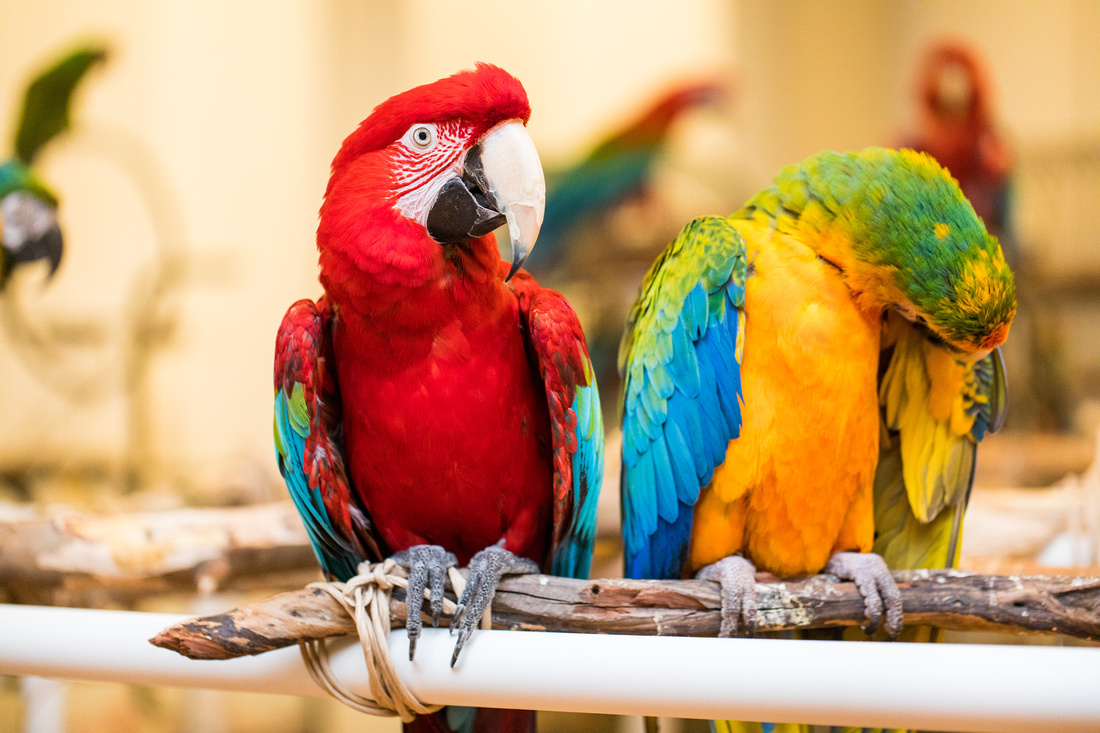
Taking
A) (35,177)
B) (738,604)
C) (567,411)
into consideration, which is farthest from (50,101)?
(738,604)

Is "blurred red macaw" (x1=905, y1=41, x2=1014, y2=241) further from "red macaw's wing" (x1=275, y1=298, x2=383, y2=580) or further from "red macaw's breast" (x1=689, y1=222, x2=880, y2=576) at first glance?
"red macaw's wing" (x1=275, y1=298, x2=383, y2=580)

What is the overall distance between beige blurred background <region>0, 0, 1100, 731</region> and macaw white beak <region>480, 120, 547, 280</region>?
1957 millimetres

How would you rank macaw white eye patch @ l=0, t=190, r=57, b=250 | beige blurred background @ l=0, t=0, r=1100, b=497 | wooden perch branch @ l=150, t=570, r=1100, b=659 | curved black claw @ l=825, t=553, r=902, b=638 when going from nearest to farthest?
wooden perch branch @ l=150, t=570, r=1100, b=659 < curved black claw @ l=825, t=553, r=902, b=638 < macaw white eye patch @ l=0, t=190, r=57, b=250 < beige blurred background @ l=0, t=0, r=1100, b=497

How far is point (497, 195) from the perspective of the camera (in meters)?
0.83

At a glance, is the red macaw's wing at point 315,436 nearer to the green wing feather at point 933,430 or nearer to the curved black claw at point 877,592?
the curved black claw at point 877,592

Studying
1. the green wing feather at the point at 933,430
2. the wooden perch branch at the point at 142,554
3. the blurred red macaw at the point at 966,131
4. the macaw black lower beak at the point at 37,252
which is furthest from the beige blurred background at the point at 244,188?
the green wing feather at the point at 933,430

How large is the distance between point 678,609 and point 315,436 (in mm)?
492

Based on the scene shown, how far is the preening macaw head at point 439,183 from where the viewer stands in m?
0.82

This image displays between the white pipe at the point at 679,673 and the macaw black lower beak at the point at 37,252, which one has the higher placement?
the macaw black lower beak at the point at 37,252

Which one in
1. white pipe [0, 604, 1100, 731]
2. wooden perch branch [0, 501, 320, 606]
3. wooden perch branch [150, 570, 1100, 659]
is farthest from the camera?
wooden perch branch [0, 501, 320, 606]

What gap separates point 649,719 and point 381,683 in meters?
0.44

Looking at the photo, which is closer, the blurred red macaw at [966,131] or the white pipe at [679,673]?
the white pipe at [679,673]

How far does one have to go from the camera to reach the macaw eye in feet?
2.76

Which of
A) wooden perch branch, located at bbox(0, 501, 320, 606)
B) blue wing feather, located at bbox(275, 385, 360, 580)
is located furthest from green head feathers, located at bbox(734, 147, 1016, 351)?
wooden perch branch, located at bbox(0, 501, 320, 606)
